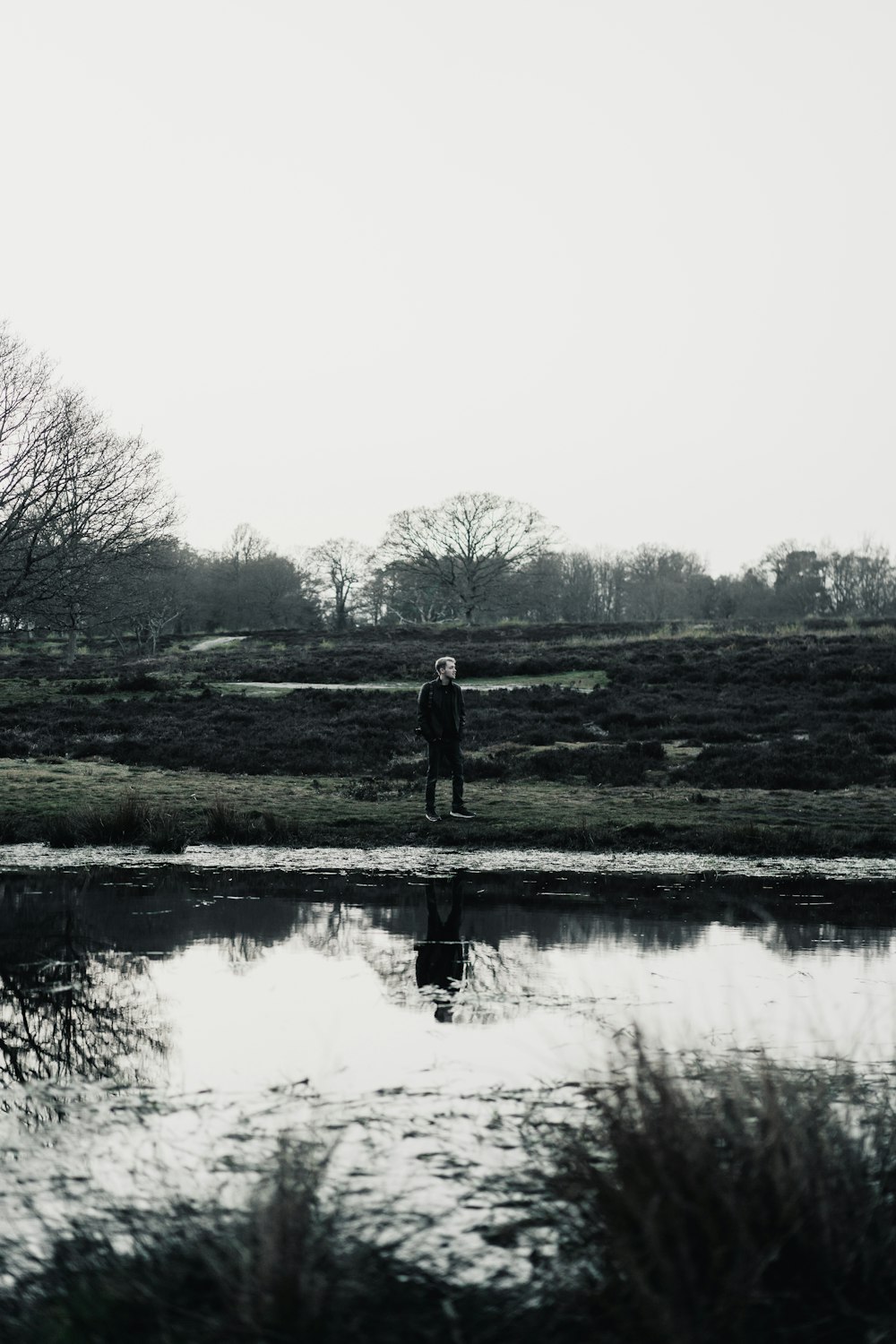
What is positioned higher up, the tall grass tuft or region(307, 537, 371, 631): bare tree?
region(307, 537, 371, 631): bare tree

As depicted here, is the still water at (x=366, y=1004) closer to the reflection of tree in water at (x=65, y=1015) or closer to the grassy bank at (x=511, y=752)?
the reflection of tree in water at (x=65, y=1015)

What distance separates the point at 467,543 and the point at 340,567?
21.4m

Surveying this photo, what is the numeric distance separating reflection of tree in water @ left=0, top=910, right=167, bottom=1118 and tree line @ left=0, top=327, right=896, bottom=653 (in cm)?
1449

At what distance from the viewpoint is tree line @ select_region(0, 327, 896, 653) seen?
23094 mm

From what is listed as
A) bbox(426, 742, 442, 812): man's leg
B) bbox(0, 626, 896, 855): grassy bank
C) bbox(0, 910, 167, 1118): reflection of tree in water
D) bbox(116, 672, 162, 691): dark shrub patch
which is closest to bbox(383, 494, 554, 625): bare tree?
bbox(0, 626, 896, 855): grassy bank

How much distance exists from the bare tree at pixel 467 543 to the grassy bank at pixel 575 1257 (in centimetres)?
7921

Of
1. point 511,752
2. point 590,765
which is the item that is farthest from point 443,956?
point 511,752

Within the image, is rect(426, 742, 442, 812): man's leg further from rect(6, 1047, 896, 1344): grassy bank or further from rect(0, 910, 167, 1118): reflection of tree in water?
rect(6, 1047, 896, 1344): grassy bank

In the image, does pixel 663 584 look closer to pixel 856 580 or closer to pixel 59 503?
pixel 856 580

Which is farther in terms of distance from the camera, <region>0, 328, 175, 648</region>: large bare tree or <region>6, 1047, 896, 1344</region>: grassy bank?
<region>0, 328, 175, 648</region>: large bare tree

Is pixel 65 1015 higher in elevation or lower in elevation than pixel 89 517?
lower

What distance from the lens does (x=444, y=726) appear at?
52.9 ft

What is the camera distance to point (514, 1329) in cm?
338

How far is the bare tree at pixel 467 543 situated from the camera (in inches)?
3285
